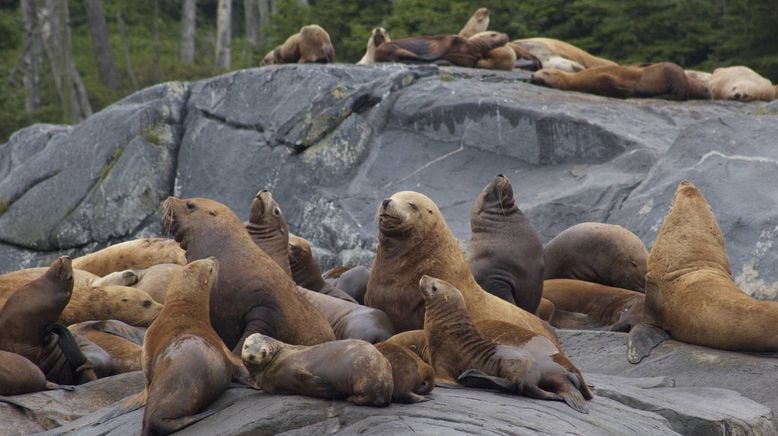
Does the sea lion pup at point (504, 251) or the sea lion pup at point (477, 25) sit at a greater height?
the sea lion pup at point (504, 251)

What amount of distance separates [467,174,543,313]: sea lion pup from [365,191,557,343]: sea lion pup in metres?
1.18

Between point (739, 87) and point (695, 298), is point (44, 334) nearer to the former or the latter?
point (695, 298)

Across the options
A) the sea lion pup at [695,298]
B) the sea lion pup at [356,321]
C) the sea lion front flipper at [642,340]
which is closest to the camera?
the sea lion pup at [356,321]

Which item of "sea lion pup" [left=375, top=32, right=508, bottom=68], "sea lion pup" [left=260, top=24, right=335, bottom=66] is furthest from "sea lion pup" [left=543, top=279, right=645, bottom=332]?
"sea lion pup" [left=260, top=24, right=335, bottom=66]

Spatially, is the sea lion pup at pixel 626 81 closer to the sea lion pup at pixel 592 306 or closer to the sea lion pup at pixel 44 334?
the sea lion pup at pixel 592 306

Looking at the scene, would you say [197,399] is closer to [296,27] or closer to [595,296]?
[595,296]

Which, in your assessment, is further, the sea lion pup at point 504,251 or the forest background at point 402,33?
the forest background at point 402,33

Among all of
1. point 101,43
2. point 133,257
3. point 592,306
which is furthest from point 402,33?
point 592,306

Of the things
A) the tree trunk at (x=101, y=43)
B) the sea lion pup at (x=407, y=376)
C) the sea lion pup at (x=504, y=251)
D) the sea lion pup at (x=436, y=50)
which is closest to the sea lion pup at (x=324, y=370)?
the sea lion pup at (x=407, y=376)

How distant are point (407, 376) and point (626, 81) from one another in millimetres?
10410

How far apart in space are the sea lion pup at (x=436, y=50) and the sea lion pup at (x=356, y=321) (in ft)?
26.8

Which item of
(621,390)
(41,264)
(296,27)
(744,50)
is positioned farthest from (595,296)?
(296,27)

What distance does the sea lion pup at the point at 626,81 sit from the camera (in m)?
15.9

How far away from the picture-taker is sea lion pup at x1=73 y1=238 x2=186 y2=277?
1273 centimetres
